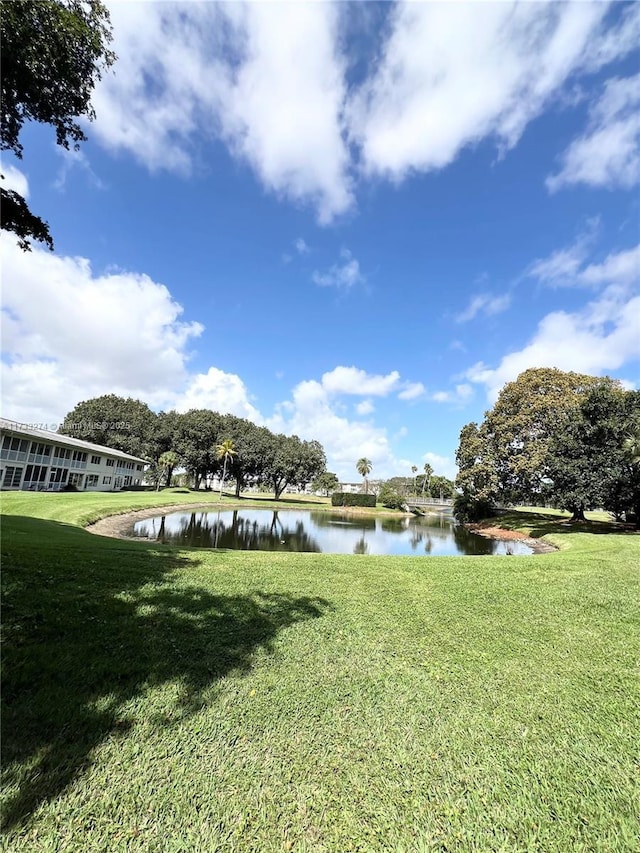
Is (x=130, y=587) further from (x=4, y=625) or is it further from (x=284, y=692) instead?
(x=284, y=692)

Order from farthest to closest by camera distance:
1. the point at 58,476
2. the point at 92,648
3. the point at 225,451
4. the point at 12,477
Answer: the point at 225,451 < the point at 58,476 < the point at 12,477 < the point at 92,648

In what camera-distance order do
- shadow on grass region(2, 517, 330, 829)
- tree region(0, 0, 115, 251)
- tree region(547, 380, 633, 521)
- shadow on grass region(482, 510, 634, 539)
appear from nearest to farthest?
1. shadow on grass region(2, 517, 330, 829)
2. tree region(0, 0, 115, 251)
3. tree region(547, 380, 633, 521)
4. shadow on grass region(482, 510, 634, 539)

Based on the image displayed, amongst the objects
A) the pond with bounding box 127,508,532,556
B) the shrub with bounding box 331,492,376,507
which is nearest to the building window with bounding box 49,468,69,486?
the pond with bounding box 127,508,532,556

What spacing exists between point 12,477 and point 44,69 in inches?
1231

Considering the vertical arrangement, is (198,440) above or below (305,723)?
above

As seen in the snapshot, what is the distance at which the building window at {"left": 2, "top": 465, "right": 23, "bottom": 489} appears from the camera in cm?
2894

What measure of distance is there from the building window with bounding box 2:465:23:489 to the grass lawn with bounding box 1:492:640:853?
2898cm

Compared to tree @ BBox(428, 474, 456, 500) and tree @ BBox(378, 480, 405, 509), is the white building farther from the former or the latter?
tree @ BBox(428, 474, 456, 500)

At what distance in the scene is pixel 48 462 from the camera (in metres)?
33.3

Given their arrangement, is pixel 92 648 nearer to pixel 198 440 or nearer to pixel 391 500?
pixel 391 500

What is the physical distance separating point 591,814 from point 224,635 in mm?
3652

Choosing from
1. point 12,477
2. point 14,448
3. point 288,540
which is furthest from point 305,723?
point 12,477

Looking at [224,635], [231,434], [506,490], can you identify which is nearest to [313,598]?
[224,635]

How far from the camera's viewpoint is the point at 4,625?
13.6 ft
